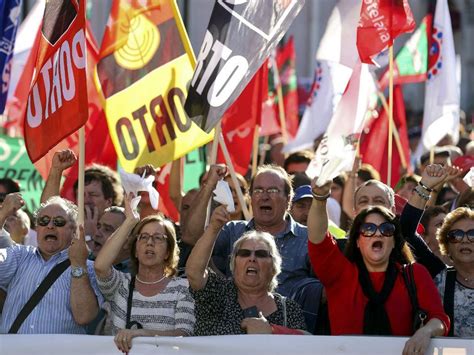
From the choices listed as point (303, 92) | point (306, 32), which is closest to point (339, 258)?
point (303, 92)

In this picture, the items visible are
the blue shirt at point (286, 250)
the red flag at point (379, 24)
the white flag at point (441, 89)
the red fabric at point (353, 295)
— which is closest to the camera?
the red fabric at point (353, 295)

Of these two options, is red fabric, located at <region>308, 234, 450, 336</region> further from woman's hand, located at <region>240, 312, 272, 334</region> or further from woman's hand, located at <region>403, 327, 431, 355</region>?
woman's hand, located at <region>240, 312, 272, 334</region>

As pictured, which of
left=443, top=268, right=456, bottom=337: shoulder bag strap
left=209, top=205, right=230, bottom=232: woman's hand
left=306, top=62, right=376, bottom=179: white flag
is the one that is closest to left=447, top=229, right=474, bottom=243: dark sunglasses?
left=443, top=268, right=456, bottom=337: shoulder bag strap

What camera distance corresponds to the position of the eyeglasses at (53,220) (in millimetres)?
7062

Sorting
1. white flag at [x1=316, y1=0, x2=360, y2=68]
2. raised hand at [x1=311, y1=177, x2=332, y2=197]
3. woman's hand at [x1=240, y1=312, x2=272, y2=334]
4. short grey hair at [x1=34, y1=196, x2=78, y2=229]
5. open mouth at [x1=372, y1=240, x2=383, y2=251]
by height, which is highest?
white flag at [x1=316, y1=0, x2=360, y2=68]

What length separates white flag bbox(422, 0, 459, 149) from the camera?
11.3 m

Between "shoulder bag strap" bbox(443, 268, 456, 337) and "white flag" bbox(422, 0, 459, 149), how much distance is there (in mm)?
4347

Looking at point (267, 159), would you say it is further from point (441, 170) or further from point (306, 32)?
point (306, 32)

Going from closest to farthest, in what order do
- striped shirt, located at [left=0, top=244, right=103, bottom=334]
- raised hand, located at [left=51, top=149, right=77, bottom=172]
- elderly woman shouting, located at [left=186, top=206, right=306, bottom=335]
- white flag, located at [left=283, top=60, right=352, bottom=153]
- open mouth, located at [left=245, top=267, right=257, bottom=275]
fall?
elderly woman shouting, located at [left=186, top=206, right=306, bottom=335] < open mouth, located at [left=245, top=267, right=257, bottom=275] < striped shirt, located at [left=0, top=244, right=103, bottom=334] < raised hand, located at [left=51, top=149, right=77, bottom=172] < white flag, located at [left=283, top=60, right=352, bottom=153]

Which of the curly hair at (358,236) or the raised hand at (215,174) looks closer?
the curly hair at (358,236)

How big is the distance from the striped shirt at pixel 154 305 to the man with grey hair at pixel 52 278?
0.12 m

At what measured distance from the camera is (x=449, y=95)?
11.3 meters

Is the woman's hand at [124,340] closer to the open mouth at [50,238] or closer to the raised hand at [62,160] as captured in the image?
the open mouth at [50,238]

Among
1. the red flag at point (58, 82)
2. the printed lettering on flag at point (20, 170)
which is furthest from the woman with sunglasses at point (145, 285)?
the printed lettering on flag at point (20, 170)
